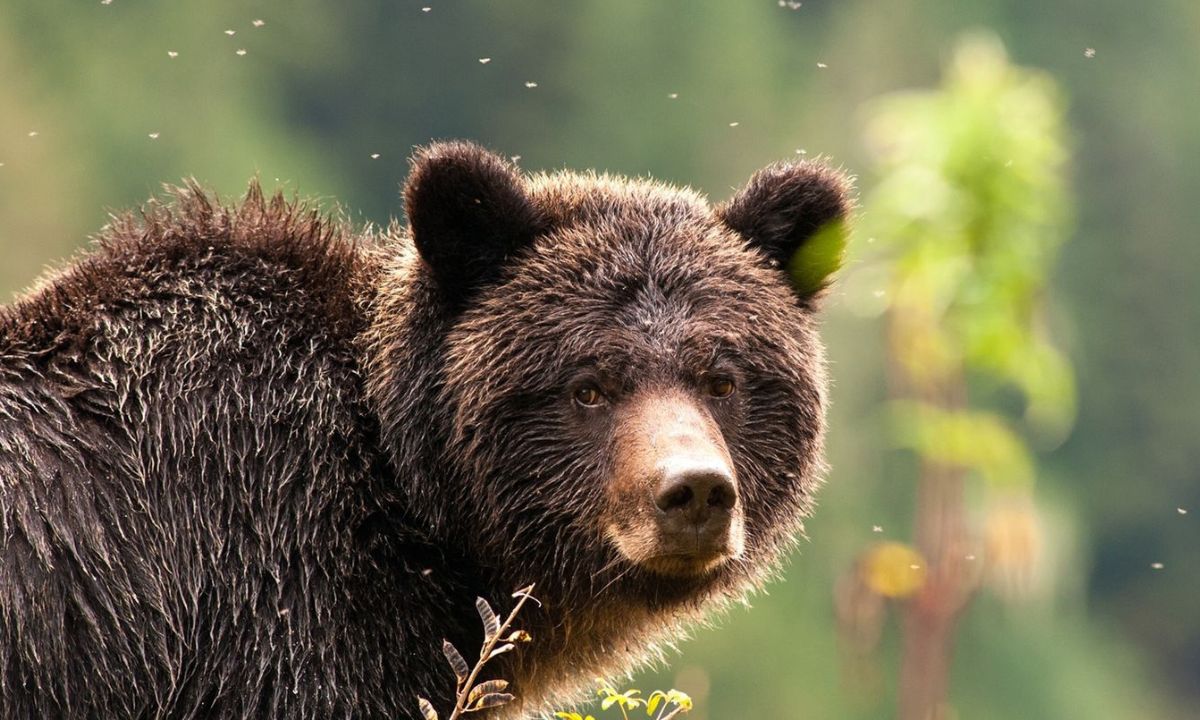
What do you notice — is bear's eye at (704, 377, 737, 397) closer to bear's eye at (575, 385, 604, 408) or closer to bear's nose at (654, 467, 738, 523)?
bear's eye at (575, 385, 604, 408)

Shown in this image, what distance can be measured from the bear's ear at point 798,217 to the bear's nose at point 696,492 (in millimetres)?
1466

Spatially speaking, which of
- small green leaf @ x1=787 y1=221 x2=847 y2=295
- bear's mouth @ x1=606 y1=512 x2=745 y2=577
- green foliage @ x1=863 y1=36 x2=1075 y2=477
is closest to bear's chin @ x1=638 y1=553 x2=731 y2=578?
bear's mouth @ x1=606 y1=512 x2=745 y2=577

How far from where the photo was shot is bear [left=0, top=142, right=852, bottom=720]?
19.7ft

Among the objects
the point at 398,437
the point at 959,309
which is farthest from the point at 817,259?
the point at 959,309

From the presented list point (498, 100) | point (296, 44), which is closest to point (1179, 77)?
point (498, 100)

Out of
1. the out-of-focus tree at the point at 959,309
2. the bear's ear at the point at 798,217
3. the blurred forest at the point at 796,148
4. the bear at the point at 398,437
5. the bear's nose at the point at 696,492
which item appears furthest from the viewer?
the blurred forest at the point at 796,148

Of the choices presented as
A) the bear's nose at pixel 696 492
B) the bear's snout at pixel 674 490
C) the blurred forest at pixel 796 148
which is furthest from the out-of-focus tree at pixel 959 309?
the blurred forest at pixel 796 148

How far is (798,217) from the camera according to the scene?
7.09m

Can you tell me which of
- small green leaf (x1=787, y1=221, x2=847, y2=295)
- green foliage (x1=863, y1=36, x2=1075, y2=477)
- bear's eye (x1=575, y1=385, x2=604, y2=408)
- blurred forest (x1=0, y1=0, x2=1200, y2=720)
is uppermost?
blurred forest (x1=0, y1=0, x2=1200, y2=720)

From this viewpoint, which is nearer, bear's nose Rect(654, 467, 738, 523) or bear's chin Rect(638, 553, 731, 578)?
bear's nose Rect(654, 467, 738, 523)

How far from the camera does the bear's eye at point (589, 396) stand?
21.0ft

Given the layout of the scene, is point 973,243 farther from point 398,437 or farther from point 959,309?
point 398,437

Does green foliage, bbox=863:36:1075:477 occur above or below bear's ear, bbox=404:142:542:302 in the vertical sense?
above

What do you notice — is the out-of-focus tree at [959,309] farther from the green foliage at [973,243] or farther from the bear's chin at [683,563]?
the bear's chin at [683,563]
